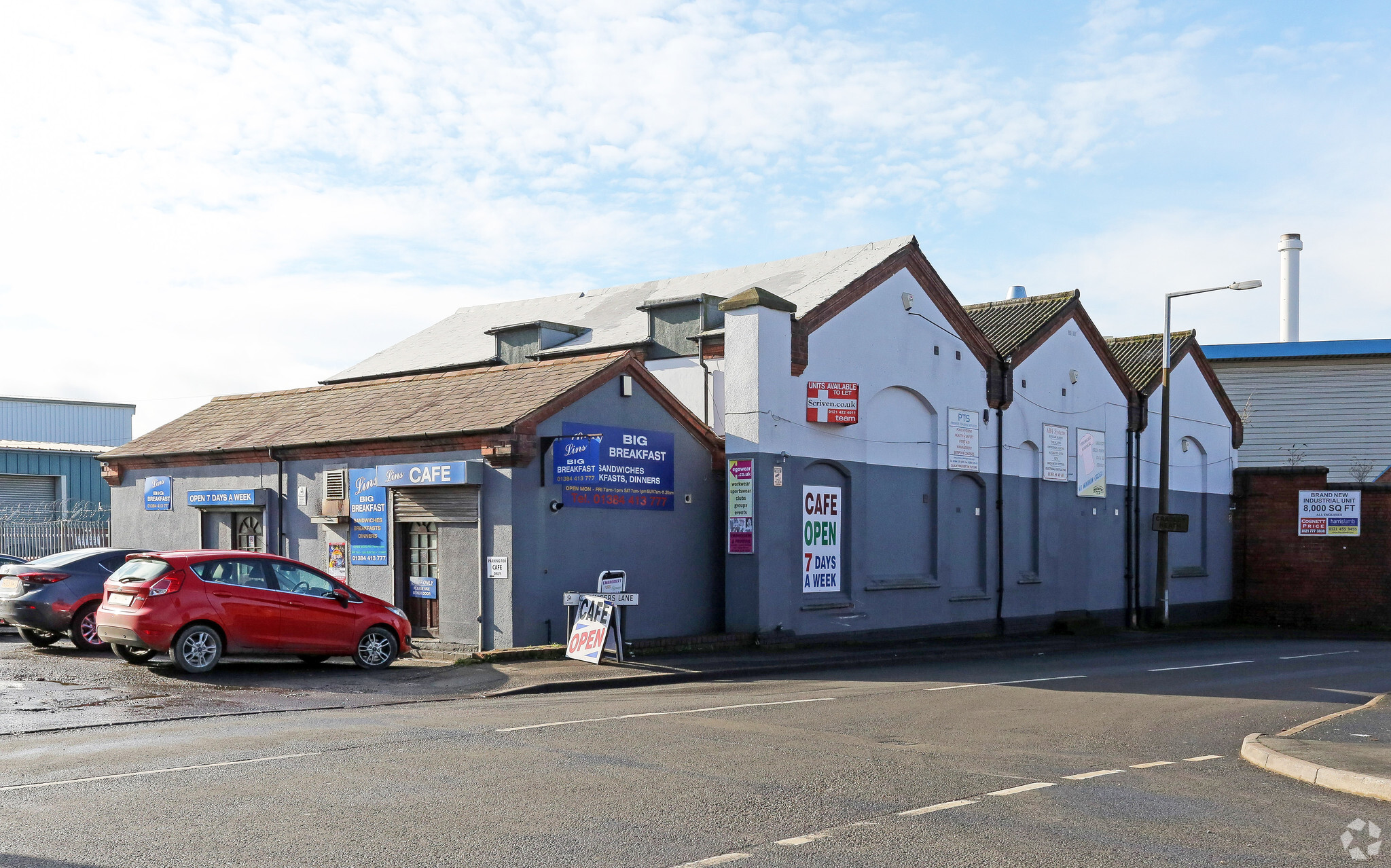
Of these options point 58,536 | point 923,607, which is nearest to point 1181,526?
point 923,607

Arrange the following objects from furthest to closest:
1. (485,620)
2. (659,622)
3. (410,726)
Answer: (659,622)
(485,620)
(410,726)

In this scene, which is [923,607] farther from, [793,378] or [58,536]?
[58,536]

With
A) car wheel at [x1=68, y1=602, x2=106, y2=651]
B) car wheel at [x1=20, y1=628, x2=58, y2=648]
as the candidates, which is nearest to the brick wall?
car wheel at [x1=68, y1=602, x2=106, y2=651]

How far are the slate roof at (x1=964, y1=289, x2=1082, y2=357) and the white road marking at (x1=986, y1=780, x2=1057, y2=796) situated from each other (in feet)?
62.5

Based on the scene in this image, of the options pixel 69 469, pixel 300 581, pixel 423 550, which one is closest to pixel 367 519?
pixel 423 550

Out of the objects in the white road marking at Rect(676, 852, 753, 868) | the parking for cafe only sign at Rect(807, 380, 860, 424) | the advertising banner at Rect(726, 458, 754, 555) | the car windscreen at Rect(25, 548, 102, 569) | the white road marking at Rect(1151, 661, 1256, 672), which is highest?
the parking for cafe only sign at Rect(807, 380, 860, 424)

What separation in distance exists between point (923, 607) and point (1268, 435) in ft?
69.8

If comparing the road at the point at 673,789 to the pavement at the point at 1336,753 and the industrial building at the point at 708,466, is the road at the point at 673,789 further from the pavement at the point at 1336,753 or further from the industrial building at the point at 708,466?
the industrial building at the point at 708,466

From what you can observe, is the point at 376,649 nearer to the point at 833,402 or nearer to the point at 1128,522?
the point at 833,402

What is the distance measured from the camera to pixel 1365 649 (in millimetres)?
25672

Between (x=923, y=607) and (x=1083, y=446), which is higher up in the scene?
(x=1083, y=446)

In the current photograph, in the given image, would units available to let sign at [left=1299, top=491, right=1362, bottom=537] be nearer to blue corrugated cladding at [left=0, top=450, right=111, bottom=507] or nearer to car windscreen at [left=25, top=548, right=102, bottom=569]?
car windscreen at [left=25, top=548, right=102, bottom=569]

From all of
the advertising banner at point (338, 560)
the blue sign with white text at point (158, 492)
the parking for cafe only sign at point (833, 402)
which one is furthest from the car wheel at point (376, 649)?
the blue sign with white text at point (158, 492)

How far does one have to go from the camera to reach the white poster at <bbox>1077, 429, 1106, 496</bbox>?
29781mm
